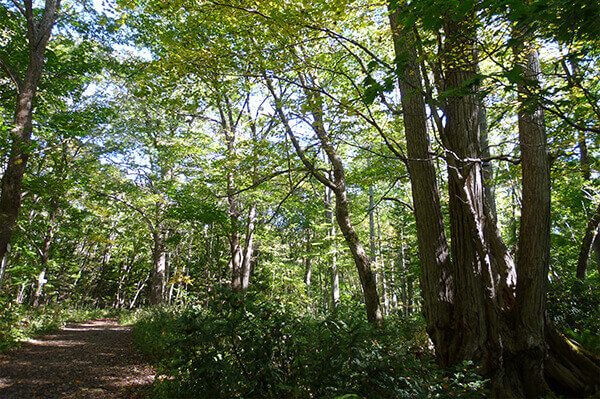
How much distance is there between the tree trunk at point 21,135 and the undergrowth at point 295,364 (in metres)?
5.05

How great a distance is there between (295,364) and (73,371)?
5.36 meters

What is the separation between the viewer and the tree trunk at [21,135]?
575 cm

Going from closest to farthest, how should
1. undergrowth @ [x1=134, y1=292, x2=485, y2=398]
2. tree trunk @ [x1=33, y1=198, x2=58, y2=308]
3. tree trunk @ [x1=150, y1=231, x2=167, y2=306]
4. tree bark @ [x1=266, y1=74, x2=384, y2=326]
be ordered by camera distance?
undergrowth @ [x1=134, y1=292, x2=485, y2=398] < tree bark @ [x1=266, y1=74, x2=384, y2=326] < tree trunk @ [x1=33, y1=198, x2=58, y2=308] < tree trunk @ [x1=150, y1=231, x2=167, y2=306]

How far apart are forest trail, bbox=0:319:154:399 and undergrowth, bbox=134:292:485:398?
6.63 feet

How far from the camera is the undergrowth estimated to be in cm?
280

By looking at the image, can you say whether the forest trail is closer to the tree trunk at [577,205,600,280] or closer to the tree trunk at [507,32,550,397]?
the tree trunk at [507,32,550,397]

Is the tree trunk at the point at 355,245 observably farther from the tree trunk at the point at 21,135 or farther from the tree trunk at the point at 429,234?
the tree trunk at the point at 21,135

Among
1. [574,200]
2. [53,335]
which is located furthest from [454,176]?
[53,335]

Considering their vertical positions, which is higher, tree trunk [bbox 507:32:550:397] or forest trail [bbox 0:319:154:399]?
tree trunk [bbox 507:32:550:397]

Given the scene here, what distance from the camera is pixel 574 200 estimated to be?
772 cm

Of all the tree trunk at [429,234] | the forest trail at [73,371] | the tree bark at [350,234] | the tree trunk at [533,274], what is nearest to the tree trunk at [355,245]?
the tree bark at [350,234]

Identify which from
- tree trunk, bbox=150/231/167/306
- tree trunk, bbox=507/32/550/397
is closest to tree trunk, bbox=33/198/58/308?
tree trunk, bbox=150/231/167/306

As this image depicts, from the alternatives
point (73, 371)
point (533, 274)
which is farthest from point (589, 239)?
point (73, 371)

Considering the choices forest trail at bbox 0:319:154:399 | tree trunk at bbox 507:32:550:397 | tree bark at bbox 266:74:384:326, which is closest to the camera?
tree trunk at bbox 507:32:550:397
